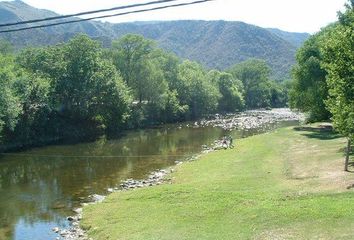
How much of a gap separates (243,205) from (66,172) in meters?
27.6

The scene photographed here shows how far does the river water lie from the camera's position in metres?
32.1

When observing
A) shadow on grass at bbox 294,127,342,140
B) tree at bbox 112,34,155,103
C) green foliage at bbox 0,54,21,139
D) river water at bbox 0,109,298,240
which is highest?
tree at bbox 112,34,155,103

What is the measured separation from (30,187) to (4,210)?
8683 mm

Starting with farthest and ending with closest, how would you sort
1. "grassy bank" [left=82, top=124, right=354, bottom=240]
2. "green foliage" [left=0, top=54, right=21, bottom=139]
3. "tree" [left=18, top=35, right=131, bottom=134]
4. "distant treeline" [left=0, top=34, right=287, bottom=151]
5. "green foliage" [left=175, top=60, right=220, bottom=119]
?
"green foliage" [left=175, top=60, right=220, bottom=119], "tree" [left=18, top=35, right=131, bottom=134], "distant treeline" [left=0, top=34, right=287, bottom=151], "green foliage" [left=0, top=54, right=21, bottom=139], "grassy bank" [left=82, top=124, right=354, bottom=240]

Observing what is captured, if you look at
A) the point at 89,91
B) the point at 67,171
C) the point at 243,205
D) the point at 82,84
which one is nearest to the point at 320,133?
the point at 67,171

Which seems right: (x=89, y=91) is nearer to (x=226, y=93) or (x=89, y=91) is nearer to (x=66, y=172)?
(x=66, y=172)

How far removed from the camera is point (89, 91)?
8600cm

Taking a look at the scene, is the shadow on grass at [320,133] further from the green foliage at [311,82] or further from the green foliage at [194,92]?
the green foliage at [194,92]

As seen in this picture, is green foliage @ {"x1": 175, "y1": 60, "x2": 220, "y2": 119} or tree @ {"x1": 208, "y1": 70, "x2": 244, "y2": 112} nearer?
green foliage @ {"x1": 175, "y1": 60, "x2": 220, "y2": 119}

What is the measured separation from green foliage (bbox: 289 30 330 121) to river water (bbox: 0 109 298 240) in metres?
15.6

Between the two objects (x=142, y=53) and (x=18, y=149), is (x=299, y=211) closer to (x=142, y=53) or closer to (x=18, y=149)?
(x=18, y=149)

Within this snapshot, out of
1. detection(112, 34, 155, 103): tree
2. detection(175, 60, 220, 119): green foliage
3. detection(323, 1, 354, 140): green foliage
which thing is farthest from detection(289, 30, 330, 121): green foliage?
detection(175, 60, 220, 119): green foliage

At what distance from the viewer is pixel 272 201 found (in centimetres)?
2819

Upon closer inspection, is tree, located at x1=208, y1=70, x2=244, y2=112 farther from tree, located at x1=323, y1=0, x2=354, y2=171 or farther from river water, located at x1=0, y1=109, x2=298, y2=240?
tree, located at x1=323, y1=0, x2=354, y2=171
